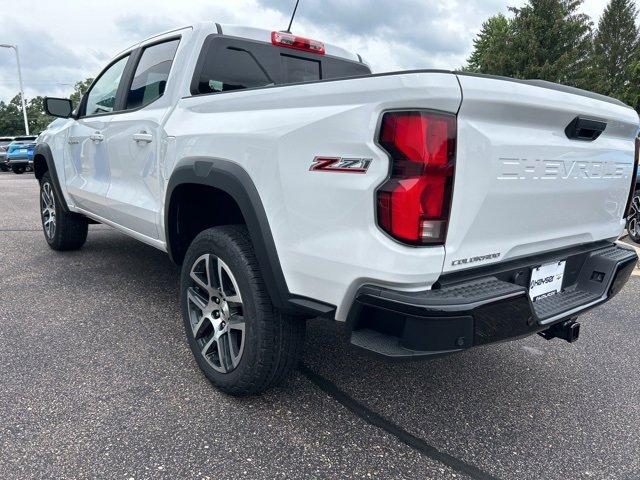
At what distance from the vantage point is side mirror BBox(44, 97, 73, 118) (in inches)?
174

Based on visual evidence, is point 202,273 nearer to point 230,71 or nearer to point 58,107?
point 230,71

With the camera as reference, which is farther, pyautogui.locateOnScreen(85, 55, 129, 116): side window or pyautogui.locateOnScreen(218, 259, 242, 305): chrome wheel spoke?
pyautogui.locateOnScreen(85, 55, 129, 116): side window

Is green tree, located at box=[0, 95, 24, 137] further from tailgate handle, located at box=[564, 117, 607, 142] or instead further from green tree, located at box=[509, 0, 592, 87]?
tailgate handle, located at box=[564, 117, 607, 142]

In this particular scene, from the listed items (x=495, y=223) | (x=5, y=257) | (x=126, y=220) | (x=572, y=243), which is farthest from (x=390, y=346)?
(x=5, y=257)

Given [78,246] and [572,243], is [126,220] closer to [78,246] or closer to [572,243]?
[78,246]

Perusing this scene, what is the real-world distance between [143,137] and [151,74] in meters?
0.56

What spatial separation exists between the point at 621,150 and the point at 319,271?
5.62 ft

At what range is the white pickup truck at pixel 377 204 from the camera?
171cm

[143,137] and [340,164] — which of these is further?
[143,137]

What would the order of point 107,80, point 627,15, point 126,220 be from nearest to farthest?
point 126,220 < point 107,80 < point 627,15

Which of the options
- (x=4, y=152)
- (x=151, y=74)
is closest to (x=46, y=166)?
(x=151, y=74)

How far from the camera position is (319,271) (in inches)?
76.3

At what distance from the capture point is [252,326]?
2.23 meters

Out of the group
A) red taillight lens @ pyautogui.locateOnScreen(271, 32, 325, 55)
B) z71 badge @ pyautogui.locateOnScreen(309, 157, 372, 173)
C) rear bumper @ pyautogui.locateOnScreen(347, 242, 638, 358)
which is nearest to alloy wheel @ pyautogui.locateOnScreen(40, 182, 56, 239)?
red taillight lens @ pyautogui.locateOnScreen(271, 32, 325, 55)
